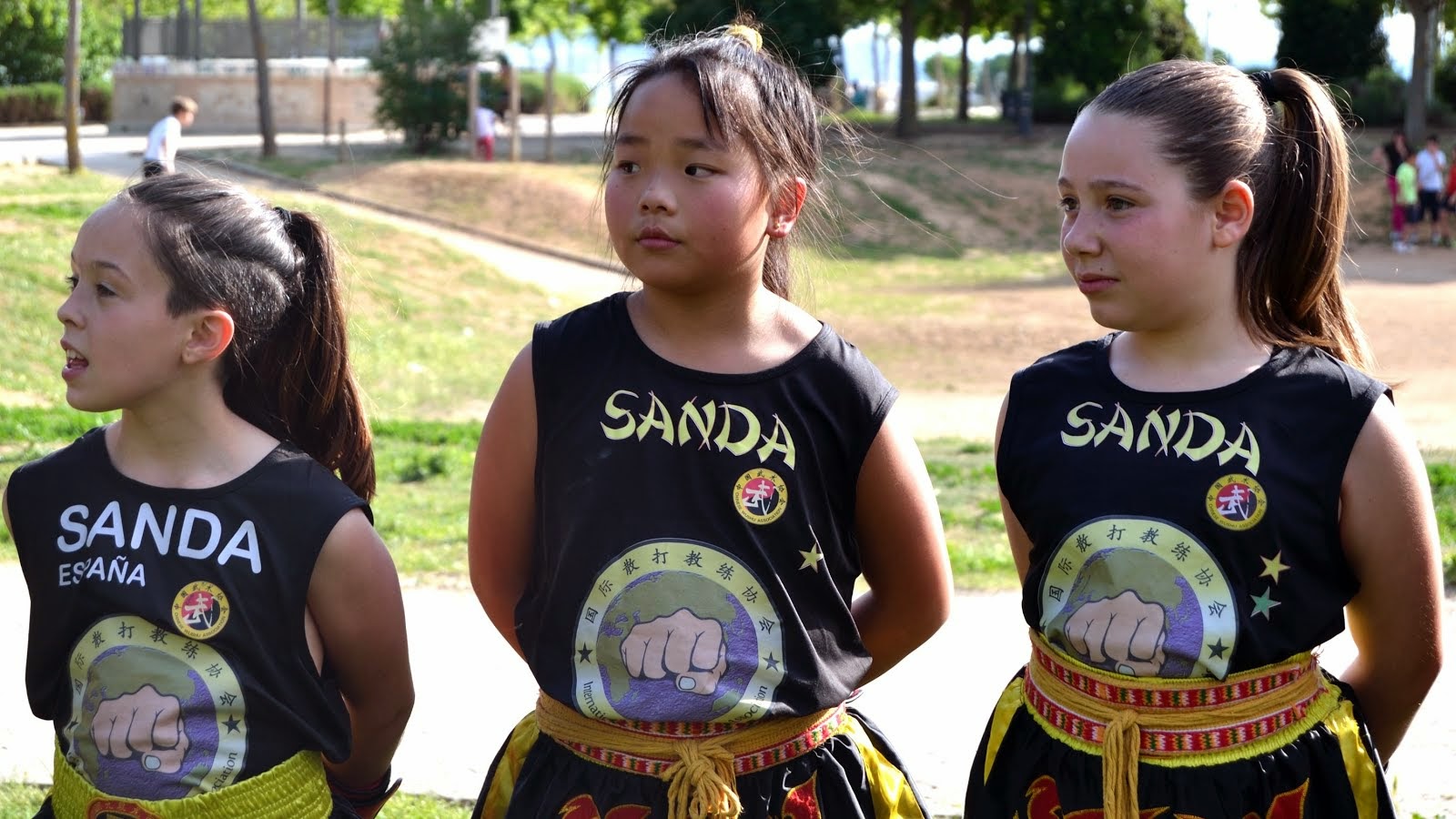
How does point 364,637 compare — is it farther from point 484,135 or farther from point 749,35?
point 484,135

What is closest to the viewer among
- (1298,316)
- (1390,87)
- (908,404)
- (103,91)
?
(1298,316)

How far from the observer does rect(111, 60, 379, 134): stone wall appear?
35031mm

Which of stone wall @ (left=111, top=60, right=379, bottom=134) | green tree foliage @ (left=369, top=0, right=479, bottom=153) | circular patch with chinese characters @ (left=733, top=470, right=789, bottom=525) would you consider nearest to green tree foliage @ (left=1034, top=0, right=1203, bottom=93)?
green tree foliage @ (left=369, top=0, right=479, bottom=153)

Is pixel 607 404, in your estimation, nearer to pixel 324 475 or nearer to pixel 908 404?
pixel 324 475

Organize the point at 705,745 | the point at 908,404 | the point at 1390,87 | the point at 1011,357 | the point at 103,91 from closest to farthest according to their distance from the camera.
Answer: the point at 705,745, the point at 908,404, the point at 1011,357, the point at 1390,87, the point at 103,91

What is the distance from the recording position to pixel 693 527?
2234 mm

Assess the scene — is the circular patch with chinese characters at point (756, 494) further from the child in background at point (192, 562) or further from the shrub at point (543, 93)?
the shrub at point (543, 93)

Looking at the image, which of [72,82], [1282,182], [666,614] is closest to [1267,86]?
[1282,182]

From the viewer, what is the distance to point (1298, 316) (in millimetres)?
2359

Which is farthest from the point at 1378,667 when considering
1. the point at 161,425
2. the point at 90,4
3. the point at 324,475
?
the point at 90,4

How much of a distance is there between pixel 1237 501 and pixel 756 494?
2.17 feet

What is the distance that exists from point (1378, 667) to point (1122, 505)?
47 cm

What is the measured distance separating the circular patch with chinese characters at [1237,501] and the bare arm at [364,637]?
3.83 feet

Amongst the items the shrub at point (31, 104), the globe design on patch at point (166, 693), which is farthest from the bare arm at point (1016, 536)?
the shrub at point (31, 104)
